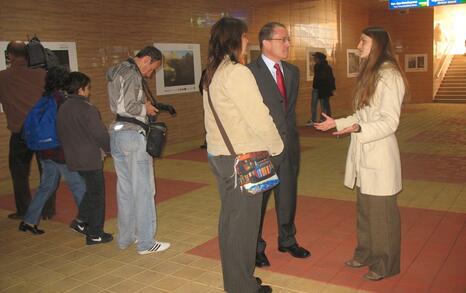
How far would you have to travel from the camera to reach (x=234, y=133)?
2650 mm

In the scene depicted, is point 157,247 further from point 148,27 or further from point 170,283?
point 148,27

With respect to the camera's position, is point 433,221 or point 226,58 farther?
point 433,221

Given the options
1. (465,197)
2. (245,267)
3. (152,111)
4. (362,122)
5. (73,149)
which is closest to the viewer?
(245,267)

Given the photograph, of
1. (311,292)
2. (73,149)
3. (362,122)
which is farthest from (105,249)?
(362,122)

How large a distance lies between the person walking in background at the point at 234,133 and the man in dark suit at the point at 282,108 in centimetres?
59

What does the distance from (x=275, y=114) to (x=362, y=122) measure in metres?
0.66

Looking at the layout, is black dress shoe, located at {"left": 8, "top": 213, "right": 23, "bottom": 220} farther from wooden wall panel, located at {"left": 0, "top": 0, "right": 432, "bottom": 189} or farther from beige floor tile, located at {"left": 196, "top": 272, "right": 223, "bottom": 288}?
beige floor tile, located at {"left": 196, "top": 272, "right": 223, "bottom": 288}

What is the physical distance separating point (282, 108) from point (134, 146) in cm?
122

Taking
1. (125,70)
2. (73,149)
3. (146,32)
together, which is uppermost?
(146,32)

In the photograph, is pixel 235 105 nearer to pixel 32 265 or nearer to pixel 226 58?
pixel 226 58

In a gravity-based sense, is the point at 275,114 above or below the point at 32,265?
above

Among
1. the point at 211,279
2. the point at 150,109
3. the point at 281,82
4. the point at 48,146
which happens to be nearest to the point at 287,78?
the point at 281,82

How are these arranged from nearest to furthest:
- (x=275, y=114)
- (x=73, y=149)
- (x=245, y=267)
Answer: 1. (x=245, y=267)
2. (x=275, y=114)
3. (x=73, y=149)

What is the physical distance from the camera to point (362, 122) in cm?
307
